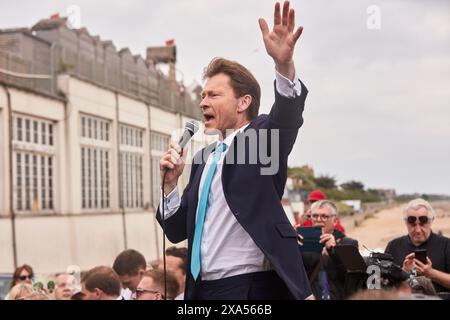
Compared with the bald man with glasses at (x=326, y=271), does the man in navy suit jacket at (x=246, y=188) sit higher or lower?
higher

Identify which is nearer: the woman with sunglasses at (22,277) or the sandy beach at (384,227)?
the sandy beach at (384,227)

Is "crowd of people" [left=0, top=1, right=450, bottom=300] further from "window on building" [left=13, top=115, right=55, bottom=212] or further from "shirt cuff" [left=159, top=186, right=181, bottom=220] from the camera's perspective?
"window on building" [left=13, top=115, right=55, bottom=212]

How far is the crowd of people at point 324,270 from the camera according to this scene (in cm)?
301

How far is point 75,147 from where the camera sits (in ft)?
36.0

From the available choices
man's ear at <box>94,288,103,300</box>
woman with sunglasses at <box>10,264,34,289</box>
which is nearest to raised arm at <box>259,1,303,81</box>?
man's ear at <box>94,288,103,300</box>

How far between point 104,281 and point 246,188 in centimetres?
194

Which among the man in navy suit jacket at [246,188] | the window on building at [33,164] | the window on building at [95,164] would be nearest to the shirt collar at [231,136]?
the man in navy suit jacket at [246,188]

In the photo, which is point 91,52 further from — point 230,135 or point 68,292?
point 230,135

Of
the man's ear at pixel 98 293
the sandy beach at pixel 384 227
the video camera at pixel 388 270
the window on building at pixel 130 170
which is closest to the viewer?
the video camera at pixel 388 270

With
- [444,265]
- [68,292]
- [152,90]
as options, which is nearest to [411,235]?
[444,265]

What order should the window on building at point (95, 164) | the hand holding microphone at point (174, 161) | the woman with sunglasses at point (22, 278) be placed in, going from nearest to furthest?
the hand holding microphone at point (174, 161)
the woman with sunglasses at point (22, 278)
the window on building at point (95, 164)

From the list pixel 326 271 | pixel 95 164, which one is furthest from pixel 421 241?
pixel 95 164

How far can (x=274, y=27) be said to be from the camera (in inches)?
70.0

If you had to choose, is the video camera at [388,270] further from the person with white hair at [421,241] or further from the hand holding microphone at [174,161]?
the hand holding microphone at [174,161]
